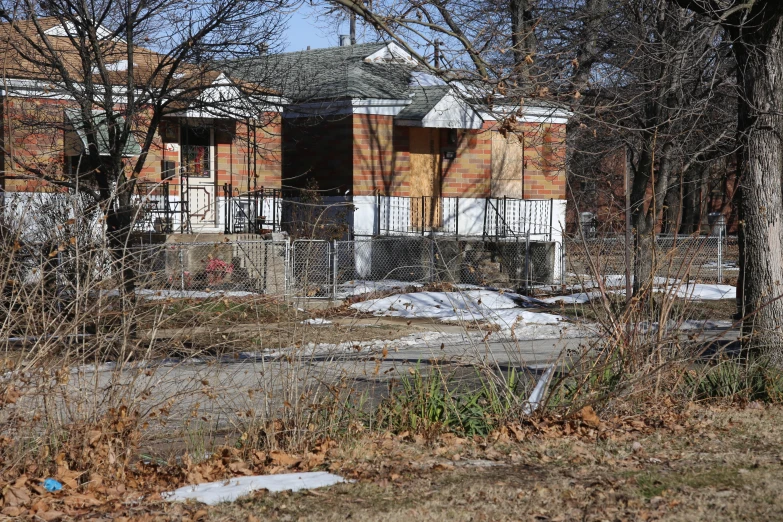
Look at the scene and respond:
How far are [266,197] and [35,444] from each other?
17.1m

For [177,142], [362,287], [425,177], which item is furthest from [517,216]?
[177,142]

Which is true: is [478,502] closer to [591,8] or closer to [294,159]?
[591,8]

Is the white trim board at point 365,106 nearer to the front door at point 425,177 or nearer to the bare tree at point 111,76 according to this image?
the front door at point 425,177

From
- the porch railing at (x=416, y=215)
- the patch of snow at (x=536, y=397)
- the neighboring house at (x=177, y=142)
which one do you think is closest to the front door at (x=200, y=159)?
the neighboring house at (x=177, y=142)

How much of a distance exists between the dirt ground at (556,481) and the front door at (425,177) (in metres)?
16.7

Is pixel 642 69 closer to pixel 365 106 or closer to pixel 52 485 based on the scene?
pixel 365 106

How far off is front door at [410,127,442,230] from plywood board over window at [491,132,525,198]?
1.69 metres

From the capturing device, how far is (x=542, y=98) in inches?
327

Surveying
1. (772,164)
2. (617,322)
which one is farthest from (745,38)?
(617,322)

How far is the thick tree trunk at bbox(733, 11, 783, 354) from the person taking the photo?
31.0 feet

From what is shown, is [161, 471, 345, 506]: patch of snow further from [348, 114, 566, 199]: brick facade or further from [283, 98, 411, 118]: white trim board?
[283, 98, 411, 118]: white trim board

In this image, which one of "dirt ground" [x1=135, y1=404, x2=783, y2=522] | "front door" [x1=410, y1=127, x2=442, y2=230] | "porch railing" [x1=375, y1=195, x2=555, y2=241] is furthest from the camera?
"front door" [x1=410, y1=127, x2=442, y2=230]

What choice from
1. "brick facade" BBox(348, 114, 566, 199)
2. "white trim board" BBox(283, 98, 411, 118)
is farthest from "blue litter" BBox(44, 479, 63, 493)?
"brick facade" BBox(348, 114, 566, 199)

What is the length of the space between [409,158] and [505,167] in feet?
10.0
